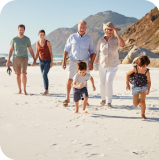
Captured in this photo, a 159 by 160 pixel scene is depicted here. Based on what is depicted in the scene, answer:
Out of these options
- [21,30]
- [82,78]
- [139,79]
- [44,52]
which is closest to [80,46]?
[82,78]

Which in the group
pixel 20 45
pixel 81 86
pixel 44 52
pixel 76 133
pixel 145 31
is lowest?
pixel 76 133

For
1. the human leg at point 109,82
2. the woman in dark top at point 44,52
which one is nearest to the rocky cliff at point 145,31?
the woman in dark top at point 44,52

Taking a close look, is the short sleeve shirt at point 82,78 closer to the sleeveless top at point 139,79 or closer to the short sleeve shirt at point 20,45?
the sleeveless top at point 139,79

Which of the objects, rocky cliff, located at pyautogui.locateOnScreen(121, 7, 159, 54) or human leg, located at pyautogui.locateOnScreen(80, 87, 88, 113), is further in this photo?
rocky cliff, located at pyautogui.locateOnScreen(121, 7, 159, 54)

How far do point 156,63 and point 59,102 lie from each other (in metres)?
12.1

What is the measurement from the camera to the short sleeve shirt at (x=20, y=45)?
20.9ft

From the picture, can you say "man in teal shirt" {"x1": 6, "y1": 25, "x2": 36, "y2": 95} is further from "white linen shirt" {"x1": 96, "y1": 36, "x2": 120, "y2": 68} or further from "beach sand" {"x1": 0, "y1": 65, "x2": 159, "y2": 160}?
"white linen shirt" {"x1": 96, "y1": 36, "x2": 120, "y2": 68}

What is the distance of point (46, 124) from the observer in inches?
143

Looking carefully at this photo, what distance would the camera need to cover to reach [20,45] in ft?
20.9

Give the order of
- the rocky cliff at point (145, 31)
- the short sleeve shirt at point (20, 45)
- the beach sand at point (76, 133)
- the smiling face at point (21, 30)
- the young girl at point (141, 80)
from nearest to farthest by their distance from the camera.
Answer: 1. the beach sand at point (76, 133)
2. the young girl at point (141, 80)
3. the smiling face at point (21, 30)
4. the short sleeve shirt at point (20, 45)
5. the rocky cliff at point (145, 31)

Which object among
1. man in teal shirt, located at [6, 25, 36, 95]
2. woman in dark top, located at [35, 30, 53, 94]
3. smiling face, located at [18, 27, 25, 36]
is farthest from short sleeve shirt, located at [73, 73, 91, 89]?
smiling face, located at [18, 27, 25, 36]

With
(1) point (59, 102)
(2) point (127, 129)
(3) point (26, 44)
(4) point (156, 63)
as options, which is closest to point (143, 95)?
(2) point (127, 129)

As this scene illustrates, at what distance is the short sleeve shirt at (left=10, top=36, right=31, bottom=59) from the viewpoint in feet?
20.9

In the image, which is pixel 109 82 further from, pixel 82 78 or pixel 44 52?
pixel 44 52
